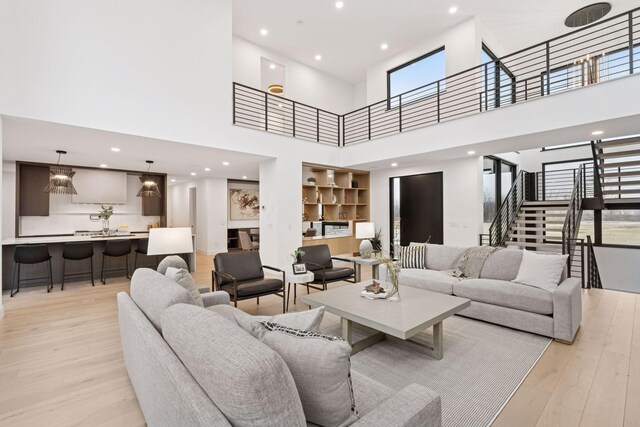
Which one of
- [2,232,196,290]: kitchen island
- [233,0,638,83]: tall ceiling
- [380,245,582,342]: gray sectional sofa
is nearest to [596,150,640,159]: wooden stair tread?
[233,0,638,83]: tall ceiling

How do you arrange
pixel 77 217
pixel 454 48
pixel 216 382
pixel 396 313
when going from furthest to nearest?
pixel 77 217
pixel 454 48
pixel 396 313
pixel 216 382

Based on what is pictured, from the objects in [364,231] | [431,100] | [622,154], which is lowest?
[364,231]

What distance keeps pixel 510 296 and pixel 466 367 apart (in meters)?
1.27

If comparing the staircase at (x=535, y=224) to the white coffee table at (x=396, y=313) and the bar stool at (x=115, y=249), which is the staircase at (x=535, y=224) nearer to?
the white coffee table at (x=396, y=313)

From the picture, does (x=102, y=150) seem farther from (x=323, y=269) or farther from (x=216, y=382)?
(x=216, y=382)

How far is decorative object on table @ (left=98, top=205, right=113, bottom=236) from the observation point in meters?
6.71

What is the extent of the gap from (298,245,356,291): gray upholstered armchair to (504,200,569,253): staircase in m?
4.31

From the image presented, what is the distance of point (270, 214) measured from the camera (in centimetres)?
668

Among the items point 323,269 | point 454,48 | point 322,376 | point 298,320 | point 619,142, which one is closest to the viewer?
point 322,376

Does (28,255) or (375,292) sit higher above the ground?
(28,255)

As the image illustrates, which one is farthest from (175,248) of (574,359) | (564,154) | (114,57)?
(564,154)

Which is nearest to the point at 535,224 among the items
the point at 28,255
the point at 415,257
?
the point at 415,257

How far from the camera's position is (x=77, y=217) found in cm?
731

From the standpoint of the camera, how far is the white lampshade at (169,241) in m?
3.39
